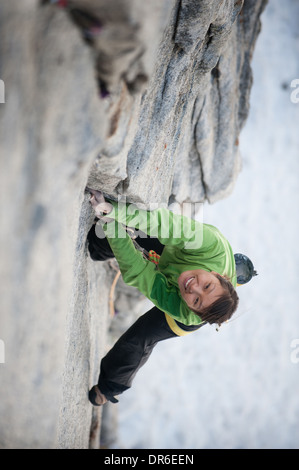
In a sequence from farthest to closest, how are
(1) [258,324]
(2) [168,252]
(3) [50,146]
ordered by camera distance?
(1) [258,324]
(2) [168,252]
(3) [50,146]

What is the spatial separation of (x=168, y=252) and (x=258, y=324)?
3466 mm

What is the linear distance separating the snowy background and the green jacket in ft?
9.69

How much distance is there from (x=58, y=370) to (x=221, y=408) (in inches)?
160

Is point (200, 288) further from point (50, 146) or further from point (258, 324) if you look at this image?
point (258, 324)

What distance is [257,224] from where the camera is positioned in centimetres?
488

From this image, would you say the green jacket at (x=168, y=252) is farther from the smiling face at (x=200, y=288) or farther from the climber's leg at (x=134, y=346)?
the climber's leg at (x=134, y=346)

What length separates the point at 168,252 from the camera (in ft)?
5.92

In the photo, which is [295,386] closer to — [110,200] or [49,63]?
[110,200]

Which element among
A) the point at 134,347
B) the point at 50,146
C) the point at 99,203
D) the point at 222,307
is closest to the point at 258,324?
the point at 134,347

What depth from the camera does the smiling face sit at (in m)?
1.53

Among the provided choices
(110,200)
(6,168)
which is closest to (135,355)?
(110,200)

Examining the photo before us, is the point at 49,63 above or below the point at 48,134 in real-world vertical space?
above

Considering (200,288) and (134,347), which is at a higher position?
(200,288)

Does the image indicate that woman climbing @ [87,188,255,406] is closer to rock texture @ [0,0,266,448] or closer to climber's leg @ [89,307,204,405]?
climber's leg @ [89,307,204,405]
